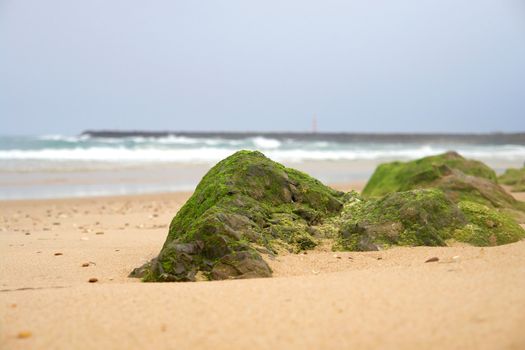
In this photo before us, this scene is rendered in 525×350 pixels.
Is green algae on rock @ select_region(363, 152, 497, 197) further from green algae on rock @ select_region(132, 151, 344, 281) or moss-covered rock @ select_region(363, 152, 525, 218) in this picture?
green algae on rock @ select_region(132, 151, 344, 281)

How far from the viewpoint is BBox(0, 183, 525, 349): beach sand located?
275cm

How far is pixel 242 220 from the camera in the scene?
4.71 m

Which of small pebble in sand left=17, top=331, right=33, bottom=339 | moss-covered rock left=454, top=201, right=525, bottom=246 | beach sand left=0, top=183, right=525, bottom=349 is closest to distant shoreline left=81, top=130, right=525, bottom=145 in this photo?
moss-covered rock left=454, top=201, right=525, bottom=246

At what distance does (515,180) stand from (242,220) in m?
11.2

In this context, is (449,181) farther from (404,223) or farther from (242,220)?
(242,220)

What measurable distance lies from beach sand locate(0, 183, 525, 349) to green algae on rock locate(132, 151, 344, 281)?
250 mm

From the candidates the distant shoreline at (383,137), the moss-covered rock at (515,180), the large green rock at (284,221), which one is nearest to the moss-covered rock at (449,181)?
the large green rock at (284,221)

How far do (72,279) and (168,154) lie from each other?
1299 inches

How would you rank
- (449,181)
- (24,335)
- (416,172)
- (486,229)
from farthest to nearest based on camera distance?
(416,172) < (449,181) < (486,229) < (24,335)

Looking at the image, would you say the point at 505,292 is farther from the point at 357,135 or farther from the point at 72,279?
the point at 357,135

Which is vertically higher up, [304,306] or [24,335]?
[304,306]

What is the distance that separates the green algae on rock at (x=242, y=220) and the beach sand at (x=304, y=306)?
25 centimetres

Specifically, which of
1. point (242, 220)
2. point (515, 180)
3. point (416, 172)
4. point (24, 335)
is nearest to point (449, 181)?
point (416, 172)

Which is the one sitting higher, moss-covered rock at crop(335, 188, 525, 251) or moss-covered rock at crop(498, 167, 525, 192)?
moss-covered rock at crop(335, 188, 525, 251)
